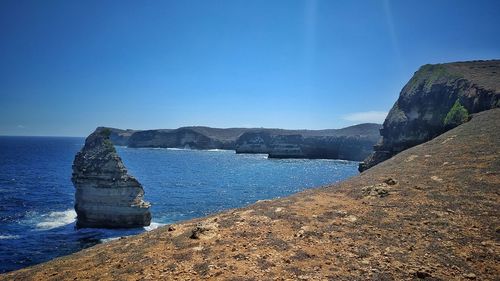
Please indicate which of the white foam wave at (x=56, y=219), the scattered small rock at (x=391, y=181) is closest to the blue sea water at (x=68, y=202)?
the white foam wave at (x=56, y=219)

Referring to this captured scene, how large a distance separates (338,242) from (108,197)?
35.7m

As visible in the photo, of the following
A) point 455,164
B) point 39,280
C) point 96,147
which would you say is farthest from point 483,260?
point 96,147

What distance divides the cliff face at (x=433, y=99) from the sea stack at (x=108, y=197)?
41355 millimetres

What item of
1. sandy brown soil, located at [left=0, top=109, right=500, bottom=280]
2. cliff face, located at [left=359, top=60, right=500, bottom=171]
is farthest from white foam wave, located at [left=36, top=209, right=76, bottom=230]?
cliff face, located at [left=359, top=60, right=500, bottom=171]

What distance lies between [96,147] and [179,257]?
3681 cm

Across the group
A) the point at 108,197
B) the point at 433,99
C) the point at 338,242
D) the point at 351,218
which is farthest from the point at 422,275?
the point at 433,99

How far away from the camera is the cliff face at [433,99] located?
136ft

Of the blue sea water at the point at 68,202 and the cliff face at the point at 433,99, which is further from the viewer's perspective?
the cliff face at the point at 433,99

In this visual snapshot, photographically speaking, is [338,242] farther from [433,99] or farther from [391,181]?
[433,99]

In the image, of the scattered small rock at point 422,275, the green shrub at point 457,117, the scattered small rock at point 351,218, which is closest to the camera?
the scattered small rock at point 422,275

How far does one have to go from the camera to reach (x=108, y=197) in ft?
132

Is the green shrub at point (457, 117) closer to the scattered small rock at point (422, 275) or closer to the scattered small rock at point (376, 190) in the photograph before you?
the scattered small rock at point (376, 190)

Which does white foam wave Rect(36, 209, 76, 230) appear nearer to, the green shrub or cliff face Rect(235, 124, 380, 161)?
the green shrub

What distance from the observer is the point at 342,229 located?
13195 mm
